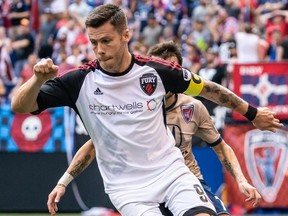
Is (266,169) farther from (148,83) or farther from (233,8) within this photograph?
(148,83)

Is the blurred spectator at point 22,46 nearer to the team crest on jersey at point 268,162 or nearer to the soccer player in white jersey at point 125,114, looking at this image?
the team crest on jersey at point 268,162

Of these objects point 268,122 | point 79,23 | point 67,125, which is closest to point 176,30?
point 79,23

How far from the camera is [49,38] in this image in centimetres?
2225

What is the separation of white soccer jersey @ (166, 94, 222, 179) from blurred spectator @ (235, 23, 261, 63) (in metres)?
10.3

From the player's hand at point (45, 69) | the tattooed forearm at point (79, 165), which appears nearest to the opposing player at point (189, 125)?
the tattooed forearm at point (79, 165)

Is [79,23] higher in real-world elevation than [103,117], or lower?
lower

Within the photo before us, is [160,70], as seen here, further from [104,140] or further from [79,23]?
[79,23]

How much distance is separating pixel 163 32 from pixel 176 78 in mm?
14819

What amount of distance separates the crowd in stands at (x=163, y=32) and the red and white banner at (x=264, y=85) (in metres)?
2.02

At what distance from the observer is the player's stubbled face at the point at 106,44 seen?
6547 mm

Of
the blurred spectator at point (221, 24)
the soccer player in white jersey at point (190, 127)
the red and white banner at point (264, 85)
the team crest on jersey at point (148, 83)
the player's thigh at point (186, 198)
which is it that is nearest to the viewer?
the player's thigh at point (186, 198)

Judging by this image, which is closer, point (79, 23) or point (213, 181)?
point (213, 181)

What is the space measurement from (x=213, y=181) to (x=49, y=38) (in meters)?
8.46

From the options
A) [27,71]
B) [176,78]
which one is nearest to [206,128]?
[176,78]
